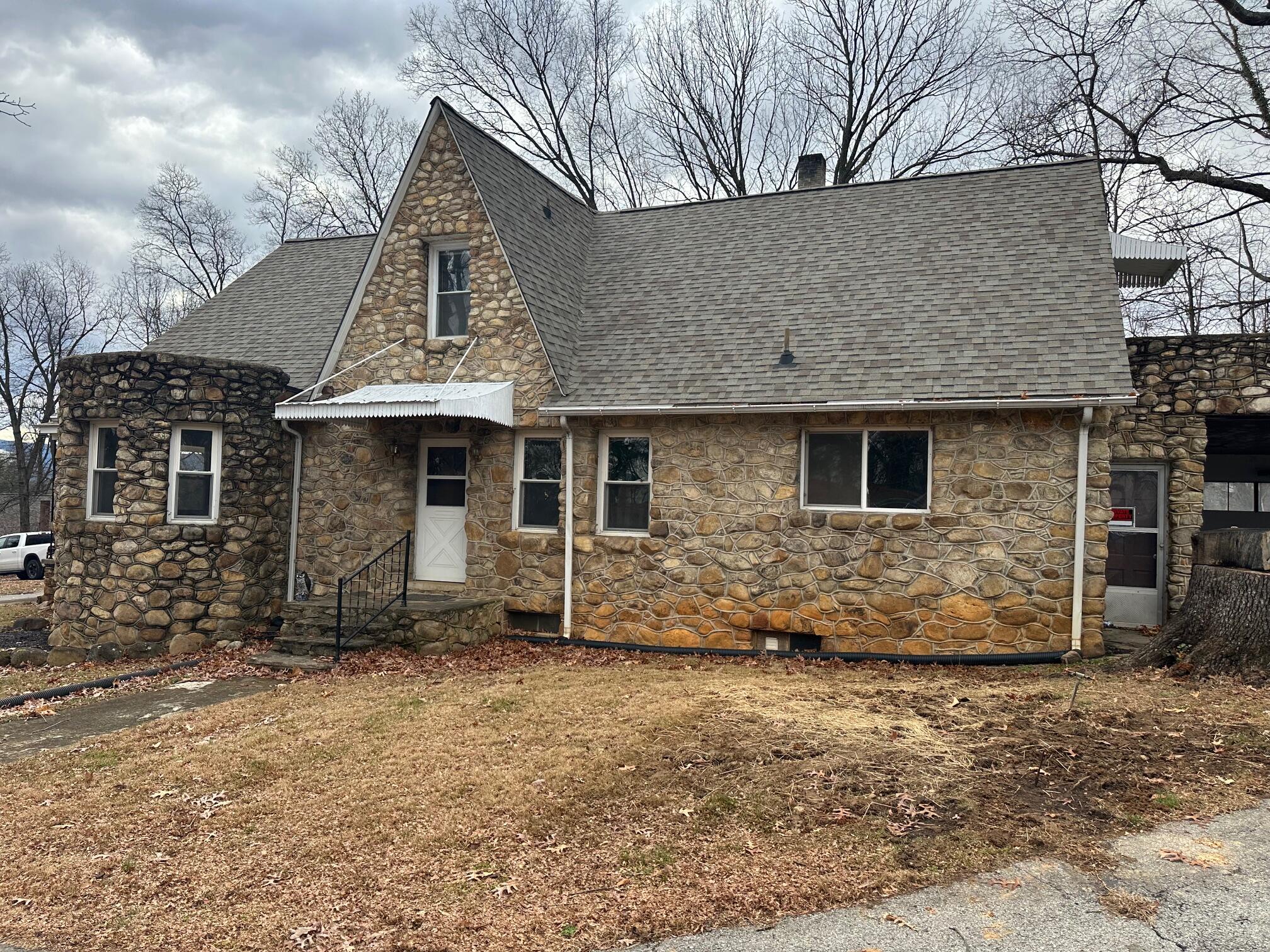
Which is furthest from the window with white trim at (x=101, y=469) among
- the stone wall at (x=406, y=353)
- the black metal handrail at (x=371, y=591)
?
the black metal handrail at (x=371, y=591)

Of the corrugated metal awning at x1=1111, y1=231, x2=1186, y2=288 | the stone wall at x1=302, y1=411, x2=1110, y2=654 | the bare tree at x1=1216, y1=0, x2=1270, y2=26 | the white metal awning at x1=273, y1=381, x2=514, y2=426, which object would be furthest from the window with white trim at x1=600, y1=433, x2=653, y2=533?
the bare tree at x1=1216, y1=0, x2=1270, y2=26

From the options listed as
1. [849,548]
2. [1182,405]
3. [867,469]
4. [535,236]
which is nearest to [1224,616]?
[849,548]

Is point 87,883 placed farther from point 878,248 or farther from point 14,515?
point 14,515

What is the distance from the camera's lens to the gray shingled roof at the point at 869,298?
9562mm

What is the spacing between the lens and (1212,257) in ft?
62.1

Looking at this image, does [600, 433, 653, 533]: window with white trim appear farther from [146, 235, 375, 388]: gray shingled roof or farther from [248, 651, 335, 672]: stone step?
[146, 235, 375, 388]: gray shingled roof

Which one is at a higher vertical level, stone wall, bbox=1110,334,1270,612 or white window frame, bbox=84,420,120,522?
stone wall, bbox=1110,334,1270,612

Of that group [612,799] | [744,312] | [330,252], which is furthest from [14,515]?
[612,799]

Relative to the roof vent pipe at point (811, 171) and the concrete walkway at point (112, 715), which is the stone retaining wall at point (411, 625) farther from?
the roof vent pipe at point (811, 171)

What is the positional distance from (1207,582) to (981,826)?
4.58 metres

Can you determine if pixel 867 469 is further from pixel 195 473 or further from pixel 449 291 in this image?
pixel 195 473

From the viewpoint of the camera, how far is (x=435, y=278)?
482 inches

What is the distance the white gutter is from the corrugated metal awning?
3686 mm

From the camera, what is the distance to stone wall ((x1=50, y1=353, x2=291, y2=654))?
11.2 meters
